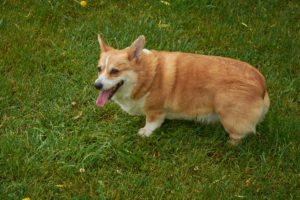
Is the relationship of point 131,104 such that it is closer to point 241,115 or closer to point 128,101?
point 128,101

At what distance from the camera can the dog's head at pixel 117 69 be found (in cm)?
334

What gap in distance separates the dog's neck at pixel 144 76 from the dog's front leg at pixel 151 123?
0.29m

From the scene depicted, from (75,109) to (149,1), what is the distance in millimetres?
2425

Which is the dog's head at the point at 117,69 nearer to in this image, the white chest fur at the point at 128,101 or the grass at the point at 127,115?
the white chest fur at the point at 128,101

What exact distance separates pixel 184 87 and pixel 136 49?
2.09ft

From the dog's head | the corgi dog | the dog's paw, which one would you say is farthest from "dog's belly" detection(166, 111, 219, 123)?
the dog's head

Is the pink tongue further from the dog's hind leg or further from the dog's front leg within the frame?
the dog's hind leg

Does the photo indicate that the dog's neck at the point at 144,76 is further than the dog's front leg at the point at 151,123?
No

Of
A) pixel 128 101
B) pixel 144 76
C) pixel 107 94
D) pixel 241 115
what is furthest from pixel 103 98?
pixel 241 115

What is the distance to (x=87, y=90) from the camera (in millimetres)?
4230

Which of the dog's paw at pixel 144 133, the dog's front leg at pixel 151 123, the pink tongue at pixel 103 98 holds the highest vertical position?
the pink tongue at pixel 103 98

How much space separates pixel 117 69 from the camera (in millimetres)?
3371

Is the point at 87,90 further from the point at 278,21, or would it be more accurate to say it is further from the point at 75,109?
the point at 278,21

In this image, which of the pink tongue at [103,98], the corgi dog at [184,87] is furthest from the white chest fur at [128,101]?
the pink tongue at [103,98]
